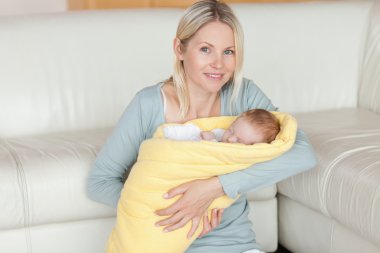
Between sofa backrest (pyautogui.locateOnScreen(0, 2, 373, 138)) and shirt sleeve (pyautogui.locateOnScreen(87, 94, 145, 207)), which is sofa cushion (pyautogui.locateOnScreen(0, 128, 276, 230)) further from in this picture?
sofa backrest (pyautogui.locateOnScreen(0, 2, 373, 138))

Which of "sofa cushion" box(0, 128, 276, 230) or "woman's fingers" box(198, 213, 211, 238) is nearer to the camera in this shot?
"woman's fingers" box(198, 213, 211, 238)

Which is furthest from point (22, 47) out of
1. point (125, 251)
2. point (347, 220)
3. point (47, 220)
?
point (347, 220)

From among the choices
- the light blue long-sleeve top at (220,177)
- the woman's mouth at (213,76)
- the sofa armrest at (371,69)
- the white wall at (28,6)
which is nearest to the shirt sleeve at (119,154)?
the light blue long-sleeve top at (220,177)

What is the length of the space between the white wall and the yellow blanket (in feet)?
11.0

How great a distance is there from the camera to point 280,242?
2734 mm

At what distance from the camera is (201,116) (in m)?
2.07

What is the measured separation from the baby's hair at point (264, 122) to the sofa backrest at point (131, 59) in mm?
1106

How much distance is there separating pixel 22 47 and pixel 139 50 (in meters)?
0.46

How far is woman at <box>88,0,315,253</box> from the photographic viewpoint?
1873mm

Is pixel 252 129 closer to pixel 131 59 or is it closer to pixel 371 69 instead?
pixel 131 59

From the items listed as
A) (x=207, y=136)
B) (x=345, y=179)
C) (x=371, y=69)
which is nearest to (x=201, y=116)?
(x=207, y=136)

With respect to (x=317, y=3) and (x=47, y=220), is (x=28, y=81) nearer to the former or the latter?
(x=47, y=220)

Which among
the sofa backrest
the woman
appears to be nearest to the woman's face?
the woman

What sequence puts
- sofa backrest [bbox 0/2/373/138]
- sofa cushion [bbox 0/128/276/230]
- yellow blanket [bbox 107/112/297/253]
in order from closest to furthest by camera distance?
yellow blanket [bbox 107/112/297/253] < sofa cushion [bbox 0/128/276/230] < sofa backrest [bbox 0/2/373/138]
